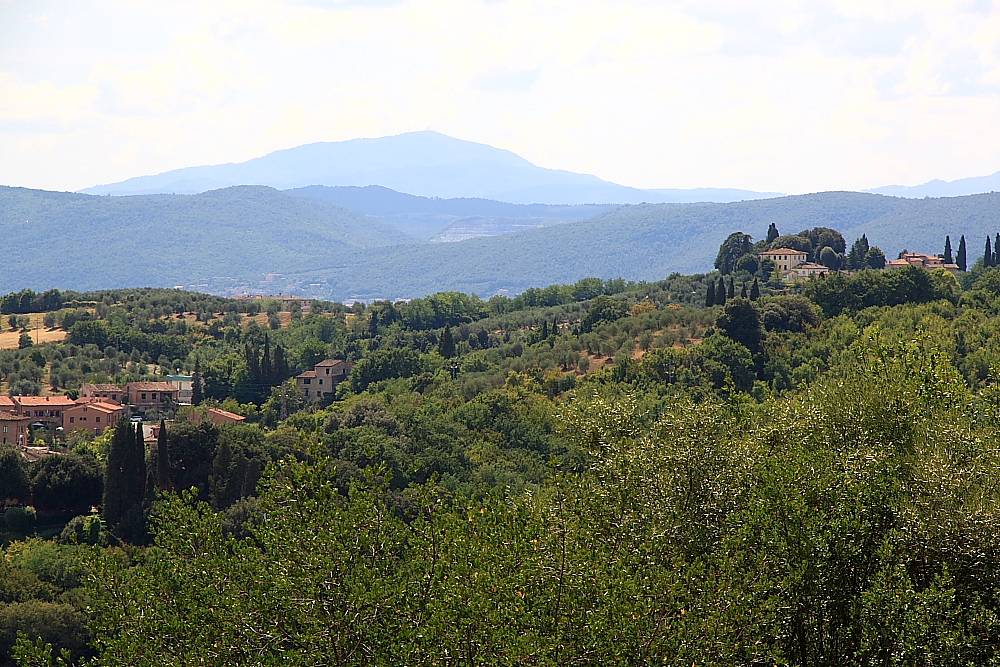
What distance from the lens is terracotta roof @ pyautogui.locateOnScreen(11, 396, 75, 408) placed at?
7206cm

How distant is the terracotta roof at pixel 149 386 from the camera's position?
80.5m

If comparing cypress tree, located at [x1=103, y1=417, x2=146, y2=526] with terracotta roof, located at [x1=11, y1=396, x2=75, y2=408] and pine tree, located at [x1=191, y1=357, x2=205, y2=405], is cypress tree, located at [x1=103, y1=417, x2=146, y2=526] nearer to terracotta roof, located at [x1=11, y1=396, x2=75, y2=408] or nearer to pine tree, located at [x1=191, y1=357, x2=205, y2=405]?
terracotta roof, located at [x1=11, y1=396, x2=75, y2=408]

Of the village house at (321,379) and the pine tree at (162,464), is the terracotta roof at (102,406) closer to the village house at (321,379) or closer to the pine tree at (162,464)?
the village house at (321,379)


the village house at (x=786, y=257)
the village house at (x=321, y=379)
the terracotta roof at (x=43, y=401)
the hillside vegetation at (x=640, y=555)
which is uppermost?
the village house at (x=786, y=257)

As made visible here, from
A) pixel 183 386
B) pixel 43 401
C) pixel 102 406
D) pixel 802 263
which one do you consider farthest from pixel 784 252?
pixel 43 401

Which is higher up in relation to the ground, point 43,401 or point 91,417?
point 43,401

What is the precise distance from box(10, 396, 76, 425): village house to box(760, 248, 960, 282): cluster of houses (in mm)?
53297

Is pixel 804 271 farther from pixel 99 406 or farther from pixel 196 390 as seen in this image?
pixel 99 406

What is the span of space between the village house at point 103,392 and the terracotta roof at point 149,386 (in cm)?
82

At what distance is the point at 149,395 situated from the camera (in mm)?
79812

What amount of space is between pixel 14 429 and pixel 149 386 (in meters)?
14.6

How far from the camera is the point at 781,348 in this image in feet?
212

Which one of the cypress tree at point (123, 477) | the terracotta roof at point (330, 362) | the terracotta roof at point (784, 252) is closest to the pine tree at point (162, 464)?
the cypress tree at point (123, 477)

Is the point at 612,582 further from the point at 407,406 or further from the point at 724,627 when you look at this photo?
the point at 407,406
